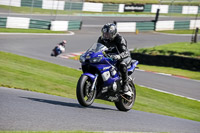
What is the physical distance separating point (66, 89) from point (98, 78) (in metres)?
4.12

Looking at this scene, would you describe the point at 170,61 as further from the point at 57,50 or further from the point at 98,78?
the point at 98,78

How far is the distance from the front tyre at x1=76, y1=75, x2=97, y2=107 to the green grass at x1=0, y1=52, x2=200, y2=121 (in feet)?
10.1

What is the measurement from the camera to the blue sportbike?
7.98 m

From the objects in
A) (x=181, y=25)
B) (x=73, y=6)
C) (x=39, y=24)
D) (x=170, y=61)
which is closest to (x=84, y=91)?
(x=170, y=61)

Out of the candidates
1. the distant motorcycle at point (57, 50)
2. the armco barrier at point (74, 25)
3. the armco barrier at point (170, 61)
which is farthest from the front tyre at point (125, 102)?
the armco barrier at point (74, 25)

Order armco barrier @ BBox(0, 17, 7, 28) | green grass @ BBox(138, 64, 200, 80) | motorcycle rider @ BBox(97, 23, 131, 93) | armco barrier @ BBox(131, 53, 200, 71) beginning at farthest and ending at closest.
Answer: armco barrier @ BBox(0, 17, 7, 28) < armco barrier @ BBox(131, 53, 200, 71) < green grass @ BBox(138, 64, 200, 80) < motorcycle rider @ BBox(97, 23, 131, 93)

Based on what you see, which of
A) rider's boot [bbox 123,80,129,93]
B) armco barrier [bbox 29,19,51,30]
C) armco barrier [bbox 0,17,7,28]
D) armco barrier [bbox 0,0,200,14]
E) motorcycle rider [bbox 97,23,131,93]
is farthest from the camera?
armco barrier [bbox 0,0,200,14]

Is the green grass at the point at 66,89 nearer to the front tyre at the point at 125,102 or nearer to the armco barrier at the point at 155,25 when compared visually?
the front tyre at the point at 125,102

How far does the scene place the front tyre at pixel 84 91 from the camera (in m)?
7.78

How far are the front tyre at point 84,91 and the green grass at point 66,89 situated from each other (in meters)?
3.09

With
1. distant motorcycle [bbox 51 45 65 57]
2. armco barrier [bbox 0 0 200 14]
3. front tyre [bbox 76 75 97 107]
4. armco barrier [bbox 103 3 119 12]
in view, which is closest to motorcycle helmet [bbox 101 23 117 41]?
front tyre [bbox 76 75 97 107]

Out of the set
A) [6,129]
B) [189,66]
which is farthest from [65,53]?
[6,129]

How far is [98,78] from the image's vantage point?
8.38 metres

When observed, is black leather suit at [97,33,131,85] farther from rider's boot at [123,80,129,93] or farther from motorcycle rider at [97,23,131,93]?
rider's boot at [123,80,129,93]
